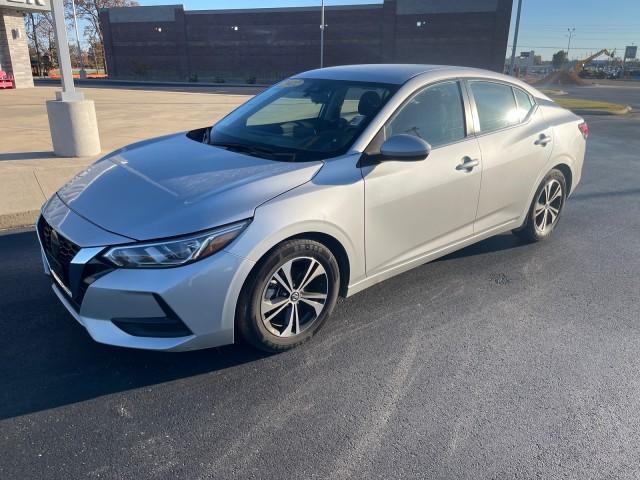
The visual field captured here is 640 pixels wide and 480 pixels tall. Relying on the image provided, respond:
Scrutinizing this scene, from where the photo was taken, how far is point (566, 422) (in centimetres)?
266

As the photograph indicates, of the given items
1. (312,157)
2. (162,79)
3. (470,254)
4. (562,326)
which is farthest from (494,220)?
(162,79)

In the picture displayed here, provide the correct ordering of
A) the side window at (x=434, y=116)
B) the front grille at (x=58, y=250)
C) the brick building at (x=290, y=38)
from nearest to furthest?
the front grille at (x=58, y=250), the side window at (x=434, y=116), the brick building at (x=290, y=38)

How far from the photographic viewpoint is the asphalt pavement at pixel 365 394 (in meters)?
2.37

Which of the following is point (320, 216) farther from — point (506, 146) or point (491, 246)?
point (491, 246)

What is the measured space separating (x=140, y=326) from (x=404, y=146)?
193 centimetres

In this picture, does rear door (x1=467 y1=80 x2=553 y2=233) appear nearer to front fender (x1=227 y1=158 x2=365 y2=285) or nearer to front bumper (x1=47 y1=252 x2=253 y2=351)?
front fender (x1=227 y1=158 x2=365 y2=285)

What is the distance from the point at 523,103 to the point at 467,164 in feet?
4.37

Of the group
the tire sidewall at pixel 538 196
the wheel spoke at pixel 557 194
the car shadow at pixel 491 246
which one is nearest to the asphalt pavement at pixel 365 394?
the car shadow at pixel 491 246

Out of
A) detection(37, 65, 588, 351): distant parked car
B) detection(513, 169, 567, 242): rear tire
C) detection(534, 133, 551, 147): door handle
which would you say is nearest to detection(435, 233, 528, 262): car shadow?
detection(513, 169, 567, 242): rear tire

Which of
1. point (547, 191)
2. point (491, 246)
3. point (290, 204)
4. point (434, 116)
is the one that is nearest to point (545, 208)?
point (547, 191)

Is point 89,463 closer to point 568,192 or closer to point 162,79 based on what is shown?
point 568,192

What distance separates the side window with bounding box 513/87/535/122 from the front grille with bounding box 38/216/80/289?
389 cm

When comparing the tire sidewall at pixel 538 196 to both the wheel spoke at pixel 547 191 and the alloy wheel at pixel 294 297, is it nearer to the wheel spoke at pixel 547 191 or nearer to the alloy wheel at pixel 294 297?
the wheel spoke at pixel 547 191

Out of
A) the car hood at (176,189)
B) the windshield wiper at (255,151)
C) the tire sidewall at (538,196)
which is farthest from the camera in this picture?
the tire sidewall at (538,196)
